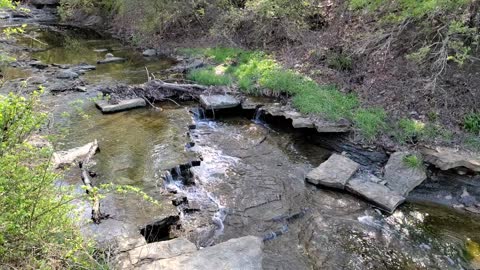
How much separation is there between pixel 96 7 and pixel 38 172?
1882 cm

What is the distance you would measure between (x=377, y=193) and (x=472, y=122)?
102 inches

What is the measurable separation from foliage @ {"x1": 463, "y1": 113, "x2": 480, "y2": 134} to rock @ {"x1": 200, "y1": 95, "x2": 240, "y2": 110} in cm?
462

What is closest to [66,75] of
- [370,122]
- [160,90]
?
[160,90]

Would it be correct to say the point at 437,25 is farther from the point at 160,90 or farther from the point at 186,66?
the point at 186,66

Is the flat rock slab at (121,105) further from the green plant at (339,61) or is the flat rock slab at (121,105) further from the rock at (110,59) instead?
the green plant at (339,61)

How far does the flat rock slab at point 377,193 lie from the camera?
5875 millimetres

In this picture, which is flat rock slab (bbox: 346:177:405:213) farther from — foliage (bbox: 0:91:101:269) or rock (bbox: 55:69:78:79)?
rock (bbox: 55:69:78:79)

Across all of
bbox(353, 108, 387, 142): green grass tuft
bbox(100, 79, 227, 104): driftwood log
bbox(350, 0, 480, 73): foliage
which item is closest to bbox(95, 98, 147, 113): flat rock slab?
bbox(100, 79, 227, 104): driftwood log

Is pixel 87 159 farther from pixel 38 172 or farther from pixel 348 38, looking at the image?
pixel 348 38

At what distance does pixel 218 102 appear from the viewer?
8898mm

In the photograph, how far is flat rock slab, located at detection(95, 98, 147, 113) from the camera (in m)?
8.56

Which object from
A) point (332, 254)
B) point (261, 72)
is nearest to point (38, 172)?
point (332, 254)

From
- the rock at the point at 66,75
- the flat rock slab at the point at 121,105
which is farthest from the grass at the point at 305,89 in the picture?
the rock at the point at 66,75

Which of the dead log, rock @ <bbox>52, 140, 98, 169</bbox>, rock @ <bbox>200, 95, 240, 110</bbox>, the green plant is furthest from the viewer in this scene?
the green plant
